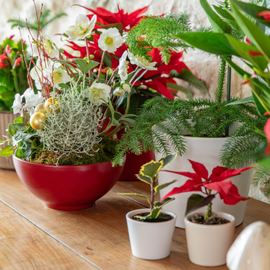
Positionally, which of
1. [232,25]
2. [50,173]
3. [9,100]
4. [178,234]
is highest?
[232,25]

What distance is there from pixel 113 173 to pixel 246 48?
39 cm

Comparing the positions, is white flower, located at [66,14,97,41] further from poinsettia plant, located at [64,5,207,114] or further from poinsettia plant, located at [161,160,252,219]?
poinsettia plant, located at [161,160,252,219]

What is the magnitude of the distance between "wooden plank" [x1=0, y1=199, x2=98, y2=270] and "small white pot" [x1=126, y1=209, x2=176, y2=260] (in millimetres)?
76

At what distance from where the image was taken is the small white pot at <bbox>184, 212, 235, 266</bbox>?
0.46m

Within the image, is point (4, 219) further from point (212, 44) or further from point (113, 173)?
point (212, 44)

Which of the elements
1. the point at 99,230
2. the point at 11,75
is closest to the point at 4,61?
the point at 11,75

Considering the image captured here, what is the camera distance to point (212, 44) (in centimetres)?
41

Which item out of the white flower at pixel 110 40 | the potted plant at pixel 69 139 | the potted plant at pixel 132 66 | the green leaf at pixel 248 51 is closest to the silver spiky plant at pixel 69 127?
the potted plant at pixel 69 139

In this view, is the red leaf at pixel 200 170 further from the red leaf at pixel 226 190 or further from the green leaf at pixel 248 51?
the green leaf at pixel 248 51

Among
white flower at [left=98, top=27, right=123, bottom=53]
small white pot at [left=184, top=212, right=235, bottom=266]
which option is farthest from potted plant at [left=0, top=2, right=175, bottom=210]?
small white pot at [left=184, top=212, right=235, bottom=266]

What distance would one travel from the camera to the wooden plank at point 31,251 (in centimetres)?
48

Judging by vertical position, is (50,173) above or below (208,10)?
below

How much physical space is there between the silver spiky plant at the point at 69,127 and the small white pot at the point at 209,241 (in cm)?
26

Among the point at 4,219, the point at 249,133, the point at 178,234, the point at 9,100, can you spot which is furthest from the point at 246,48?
the point at 9,100
